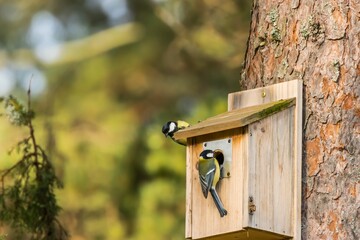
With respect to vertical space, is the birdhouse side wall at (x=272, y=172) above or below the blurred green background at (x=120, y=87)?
below

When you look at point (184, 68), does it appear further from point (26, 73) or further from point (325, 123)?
point (325, 123)

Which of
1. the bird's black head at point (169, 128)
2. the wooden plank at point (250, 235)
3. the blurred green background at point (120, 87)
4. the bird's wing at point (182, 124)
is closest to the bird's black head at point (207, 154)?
the wooden plank at point (250, 235)

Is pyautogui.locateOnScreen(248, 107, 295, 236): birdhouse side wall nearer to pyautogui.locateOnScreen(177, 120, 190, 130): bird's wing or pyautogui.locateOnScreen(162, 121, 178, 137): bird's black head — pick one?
pyautogui.locateOnScreen(177, 120, 190, 130): bird's wing

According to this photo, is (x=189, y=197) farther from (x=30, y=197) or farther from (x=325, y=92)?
(x=30, y=197)

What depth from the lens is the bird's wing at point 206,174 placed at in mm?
4559

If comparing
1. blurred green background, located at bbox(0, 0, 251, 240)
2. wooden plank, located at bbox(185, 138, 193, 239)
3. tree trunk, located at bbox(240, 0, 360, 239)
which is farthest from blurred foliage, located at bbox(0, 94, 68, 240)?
blurred green background, located at bbox(0, 0, 251, 240)

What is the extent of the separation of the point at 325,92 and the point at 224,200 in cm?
60

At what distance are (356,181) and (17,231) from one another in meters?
2.15

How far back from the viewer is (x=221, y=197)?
454cm

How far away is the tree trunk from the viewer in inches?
177

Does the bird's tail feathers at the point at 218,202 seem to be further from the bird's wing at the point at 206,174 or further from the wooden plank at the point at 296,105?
the wooden plank at the point at 296,105

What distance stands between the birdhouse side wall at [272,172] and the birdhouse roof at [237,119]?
25 mm

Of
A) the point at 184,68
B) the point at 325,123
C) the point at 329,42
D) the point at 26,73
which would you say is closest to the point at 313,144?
the point at 325,123

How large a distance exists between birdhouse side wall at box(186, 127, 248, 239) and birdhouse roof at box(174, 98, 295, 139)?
41 millimetres
